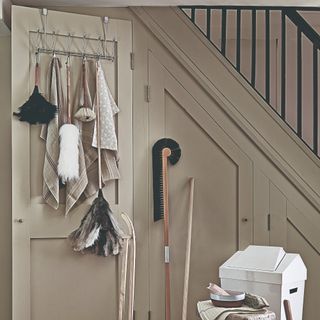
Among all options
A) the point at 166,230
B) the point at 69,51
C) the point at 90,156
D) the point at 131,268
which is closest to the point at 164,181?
the point at 166,230

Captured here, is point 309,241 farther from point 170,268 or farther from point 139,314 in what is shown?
point 139,314

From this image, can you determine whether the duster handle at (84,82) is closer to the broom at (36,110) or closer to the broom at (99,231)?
the broom at (99,231)

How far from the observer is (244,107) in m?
4.00

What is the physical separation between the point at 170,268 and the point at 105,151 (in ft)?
2.83

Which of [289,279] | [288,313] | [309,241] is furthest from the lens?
[309,241]

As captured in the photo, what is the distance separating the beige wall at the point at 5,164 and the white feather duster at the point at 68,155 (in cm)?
48

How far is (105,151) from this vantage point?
3.78 metres

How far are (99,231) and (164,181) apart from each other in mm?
528

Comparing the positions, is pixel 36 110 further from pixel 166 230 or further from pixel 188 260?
pixel 188 260

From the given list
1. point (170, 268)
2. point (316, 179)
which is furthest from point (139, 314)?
point (316, 179)

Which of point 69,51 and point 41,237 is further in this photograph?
point 69,51

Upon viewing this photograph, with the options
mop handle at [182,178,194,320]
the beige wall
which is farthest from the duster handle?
mop handle at [182,178,194,320]

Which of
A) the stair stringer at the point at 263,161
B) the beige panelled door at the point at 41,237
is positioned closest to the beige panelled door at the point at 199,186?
the stair stringer at the point at 263,161

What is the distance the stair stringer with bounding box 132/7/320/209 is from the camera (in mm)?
3982
